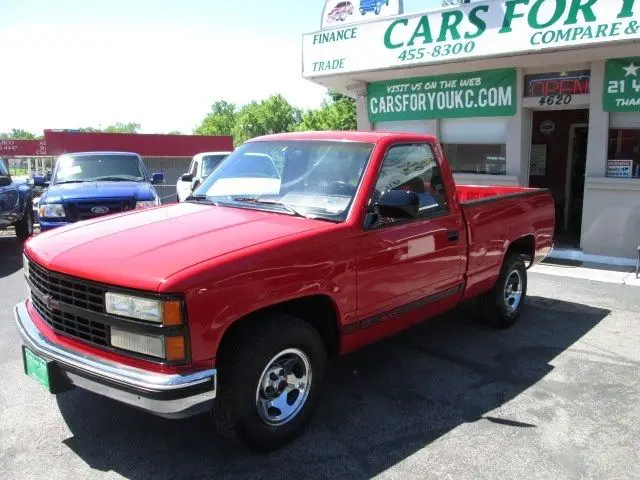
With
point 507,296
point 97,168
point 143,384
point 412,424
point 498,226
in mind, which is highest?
point 97,168

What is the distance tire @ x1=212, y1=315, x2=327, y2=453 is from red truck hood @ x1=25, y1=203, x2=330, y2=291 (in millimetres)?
521

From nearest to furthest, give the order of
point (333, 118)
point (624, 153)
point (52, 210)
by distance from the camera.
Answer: point (52, 210)
point (624, 153)
point (333, 118)

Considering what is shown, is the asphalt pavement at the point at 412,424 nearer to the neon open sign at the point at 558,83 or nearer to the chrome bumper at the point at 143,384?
the chrome bumper at the point at 143,384

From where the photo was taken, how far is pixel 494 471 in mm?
3260

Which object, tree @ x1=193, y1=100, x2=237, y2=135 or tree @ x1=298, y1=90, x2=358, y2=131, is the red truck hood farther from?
tree @ x1=193, y1=100, x2=237, y2=135

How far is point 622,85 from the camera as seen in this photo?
8.57m

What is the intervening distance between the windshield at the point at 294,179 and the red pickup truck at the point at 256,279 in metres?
0.01

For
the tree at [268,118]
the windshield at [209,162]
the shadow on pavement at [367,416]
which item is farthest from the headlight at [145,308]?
the tree at [268,118]

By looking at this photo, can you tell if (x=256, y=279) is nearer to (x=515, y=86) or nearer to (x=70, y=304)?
(x=70, y=304)

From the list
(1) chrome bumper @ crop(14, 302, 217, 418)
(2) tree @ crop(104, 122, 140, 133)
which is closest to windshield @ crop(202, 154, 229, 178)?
(1) chrome bumper @ crop(14, 302, 217, 418)

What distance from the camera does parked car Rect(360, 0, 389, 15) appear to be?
406 inches

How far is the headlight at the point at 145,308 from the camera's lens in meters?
2.81

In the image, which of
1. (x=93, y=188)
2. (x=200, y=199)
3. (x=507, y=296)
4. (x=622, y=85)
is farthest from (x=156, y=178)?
(x=622, y=85)

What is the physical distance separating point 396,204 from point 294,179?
87 cm
